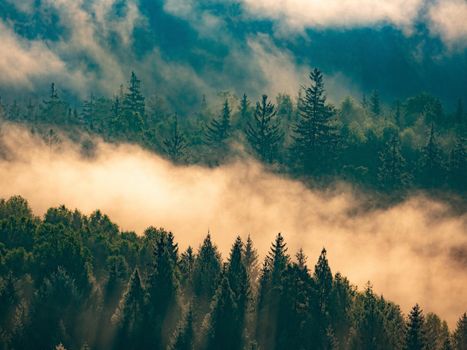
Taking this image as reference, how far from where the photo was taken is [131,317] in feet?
334

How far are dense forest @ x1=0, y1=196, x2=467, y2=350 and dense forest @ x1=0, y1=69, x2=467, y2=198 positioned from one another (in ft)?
186

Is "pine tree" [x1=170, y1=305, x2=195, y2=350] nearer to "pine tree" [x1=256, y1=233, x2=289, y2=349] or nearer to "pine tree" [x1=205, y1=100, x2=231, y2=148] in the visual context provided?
"pine tree" [x1=256, y1=233, x2=289, y2=349]

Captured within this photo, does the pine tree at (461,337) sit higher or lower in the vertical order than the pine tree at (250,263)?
lower

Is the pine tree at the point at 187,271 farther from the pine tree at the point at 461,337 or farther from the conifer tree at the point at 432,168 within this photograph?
the conifer tree at the point at 432,168

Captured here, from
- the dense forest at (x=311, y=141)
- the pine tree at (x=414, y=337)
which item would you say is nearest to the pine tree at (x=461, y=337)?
the pine tree at (x=414, y=337)

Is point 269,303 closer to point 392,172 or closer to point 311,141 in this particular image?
point 392,172

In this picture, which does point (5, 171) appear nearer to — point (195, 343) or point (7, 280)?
point (7, 280)

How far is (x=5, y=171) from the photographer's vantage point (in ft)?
569

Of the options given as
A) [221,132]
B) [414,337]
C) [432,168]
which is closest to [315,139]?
[221,132]

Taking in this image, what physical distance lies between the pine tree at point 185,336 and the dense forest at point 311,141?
72.0m

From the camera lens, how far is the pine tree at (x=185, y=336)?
99000 mm

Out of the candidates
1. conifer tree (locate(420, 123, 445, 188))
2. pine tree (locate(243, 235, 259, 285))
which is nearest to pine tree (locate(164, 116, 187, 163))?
conifer tree (locate(420, 123, 445, 188))

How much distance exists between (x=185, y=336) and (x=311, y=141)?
7717cm

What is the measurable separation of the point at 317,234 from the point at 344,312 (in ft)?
187
